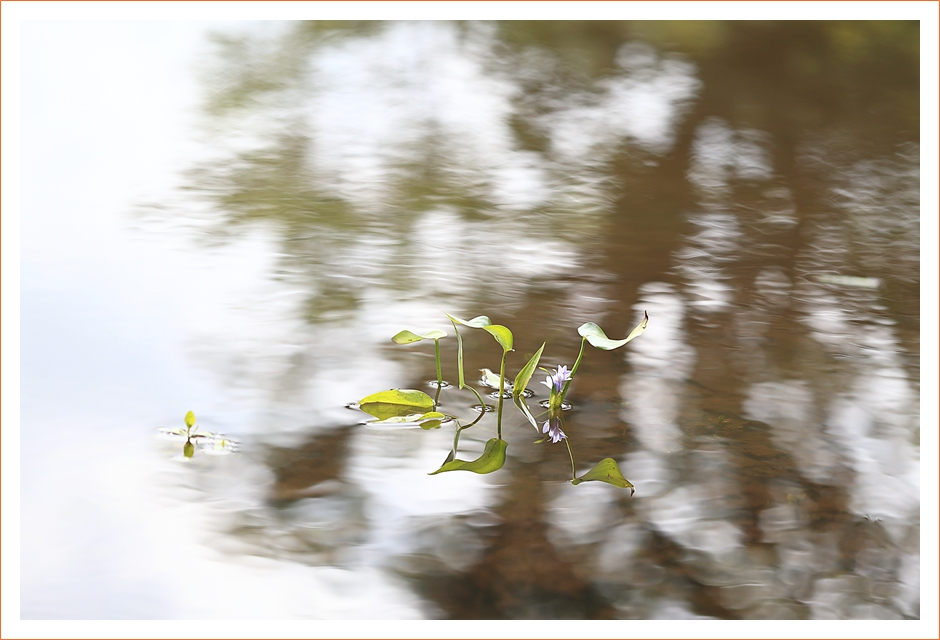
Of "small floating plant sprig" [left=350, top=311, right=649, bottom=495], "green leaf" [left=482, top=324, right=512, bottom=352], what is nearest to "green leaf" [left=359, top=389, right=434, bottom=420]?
"small floating plant sprig" [left=350, top=311, right=649, bottom=495]

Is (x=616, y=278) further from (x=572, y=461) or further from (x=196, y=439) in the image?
(x=196, y=439)

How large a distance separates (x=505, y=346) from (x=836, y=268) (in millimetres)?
844

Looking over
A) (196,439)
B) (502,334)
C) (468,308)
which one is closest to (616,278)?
(468,308)

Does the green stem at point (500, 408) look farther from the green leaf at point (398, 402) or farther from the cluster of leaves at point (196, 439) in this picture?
the cluster of leaves at point (196, 439)

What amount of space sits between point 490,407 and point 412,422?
12cm

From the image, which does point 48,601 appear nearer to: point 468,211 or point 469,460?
point 469,460

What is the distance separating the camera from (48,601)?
0.72 metres

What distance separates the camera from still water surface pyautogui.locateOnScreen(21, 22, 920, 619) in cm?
76

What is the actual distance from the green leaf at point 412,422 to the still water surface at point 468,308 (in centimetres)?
2

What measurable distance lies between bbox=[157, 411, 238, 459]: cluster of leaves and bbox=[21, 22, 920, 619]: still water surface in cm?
1

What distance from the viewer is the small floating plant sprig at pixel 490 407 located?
903 mm

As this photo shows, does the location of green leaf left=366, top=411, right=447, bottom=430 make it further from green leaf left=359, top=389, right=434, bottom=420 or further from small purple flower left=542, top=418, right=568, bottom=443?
small purple flower left=542, top=418, right=568, bottom=443

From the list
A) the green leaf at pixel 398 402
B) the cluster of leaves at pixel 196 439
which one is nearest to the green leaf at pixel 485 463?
the green leaf at pixel 398 402

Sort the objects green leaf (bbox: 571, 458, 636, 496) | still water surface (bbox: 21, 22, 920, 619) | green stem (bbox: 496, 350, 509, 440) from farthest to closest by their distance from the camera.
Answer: green stem (bbox: 496, 350, 509, 440) < green leaf (bbox: 571, 458, 636, 496) < still water surface (bbox: 21, 22, 920, 619)
